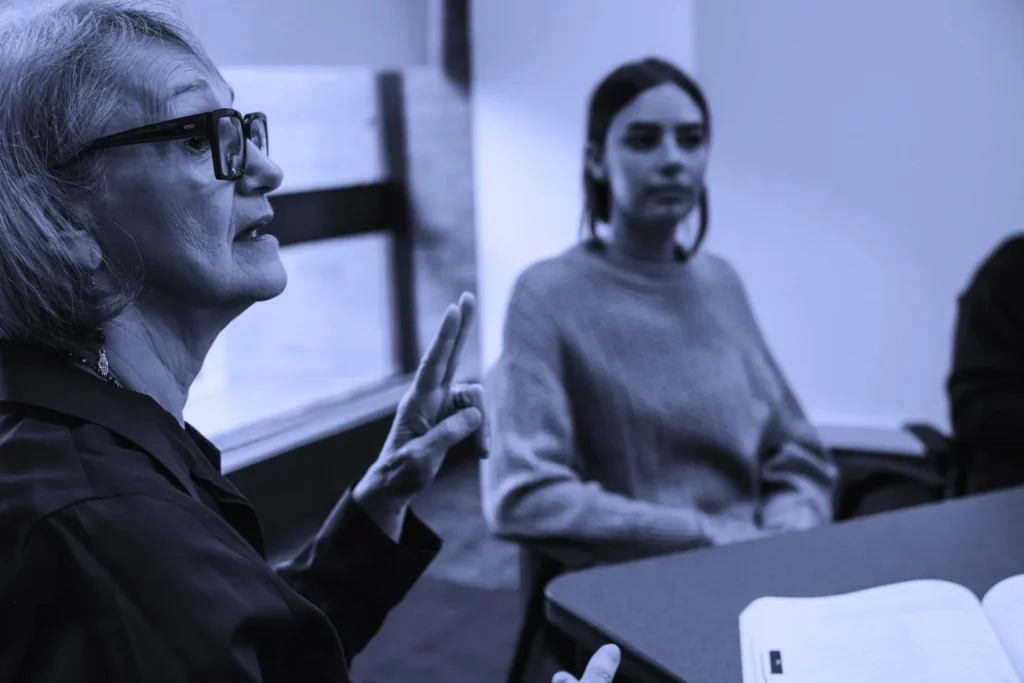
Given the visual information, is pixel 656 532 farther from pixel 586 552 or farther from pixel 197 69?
pixel 197 69

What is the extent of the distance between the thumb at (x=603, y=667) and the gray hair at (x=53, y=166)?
50cm

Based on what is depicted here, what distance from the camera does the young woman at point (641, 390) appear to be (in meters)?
1.61

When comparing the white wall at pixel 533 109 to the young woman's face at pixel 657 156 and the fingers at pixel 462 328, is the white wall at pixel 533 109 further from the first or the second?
the fingers at pixel 462 328

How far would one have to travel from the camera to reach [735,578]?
1119mm

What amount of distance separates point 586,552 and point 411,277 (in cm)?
174

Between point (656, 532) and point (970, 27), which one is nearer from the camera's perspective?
point (656, 532)

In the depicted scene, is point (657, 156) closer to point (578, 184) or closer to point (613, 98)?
point (613, 98)

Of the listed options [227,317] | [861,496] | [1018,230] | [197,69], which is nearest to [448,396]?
[227,317]

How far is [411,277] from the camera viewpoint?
321cm

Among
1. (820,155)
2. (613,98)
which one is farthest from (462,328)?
(820,155)

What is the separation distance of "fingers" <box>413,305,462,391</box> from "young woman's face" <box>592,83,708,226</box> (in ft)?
2.57

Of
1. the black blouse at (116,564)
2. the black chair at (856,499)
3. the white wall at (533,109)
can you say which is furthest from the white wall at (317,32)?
the black chair at (856,499)

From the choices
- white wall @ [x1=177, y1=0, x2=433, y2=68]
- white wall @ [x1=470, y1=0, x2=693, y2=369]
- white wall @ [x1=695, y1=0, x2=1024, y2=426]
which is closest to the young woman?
white wall @ [x1=177, y1=0, x2=433, y2=68]

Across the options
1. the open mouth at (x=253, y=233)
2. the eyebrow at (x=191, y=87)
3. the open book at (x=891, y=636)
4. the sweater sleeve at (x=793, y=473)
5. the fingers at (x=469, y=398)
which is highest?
the eyebrow at (x=191, y=87)
